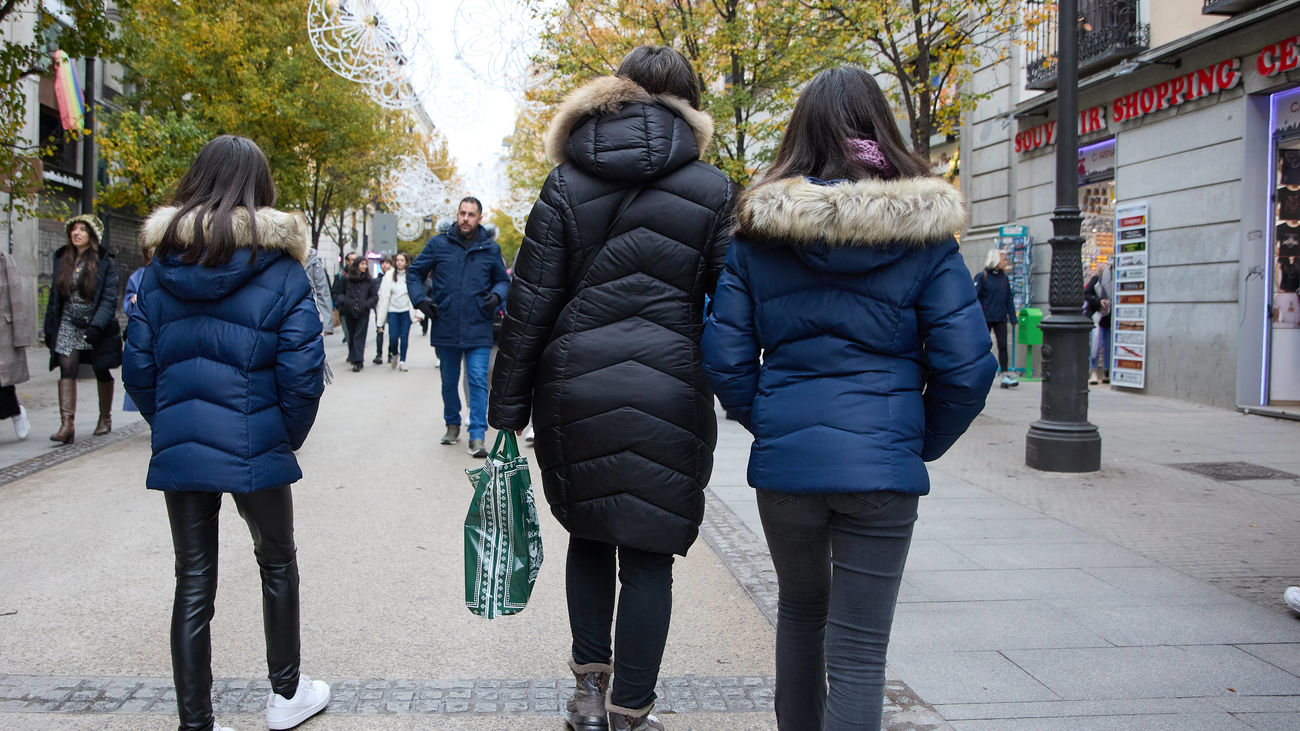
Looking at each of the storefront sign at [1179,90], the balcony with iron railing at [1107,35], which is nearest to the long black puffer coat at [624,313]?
the storefront sign at [1179,90]

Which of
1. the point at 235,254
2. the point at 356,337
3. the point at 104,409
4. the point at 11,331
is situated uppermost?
the point at 235,254

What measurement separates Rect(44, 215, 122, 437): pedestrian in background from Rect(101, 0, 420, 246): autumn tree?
29.5 ft

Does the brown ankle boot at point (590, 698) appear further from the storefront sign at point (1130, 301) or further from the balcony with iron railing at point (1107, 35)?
the storefront sign at point (1130, 301)

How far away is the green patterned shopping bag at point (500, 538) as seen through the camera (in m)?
3.28

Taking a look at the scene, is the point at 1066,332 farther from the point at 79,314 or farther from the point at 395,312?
the point at 395,312

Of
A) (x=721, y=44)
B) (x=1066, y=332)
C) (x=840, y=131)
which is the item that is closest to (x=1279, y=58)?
(x=1066, y=332)

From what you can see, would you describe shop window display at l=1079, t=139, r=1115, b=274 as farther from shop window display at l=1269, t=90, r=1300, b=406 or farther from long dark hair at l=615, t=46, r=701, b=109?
long dark hair at l=615, t=46, r=701, b=109

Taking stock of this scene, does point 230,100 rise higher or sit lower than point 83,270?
higher

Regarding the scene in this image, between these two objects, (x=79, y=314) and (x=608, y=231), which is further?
(x=79, y=314)

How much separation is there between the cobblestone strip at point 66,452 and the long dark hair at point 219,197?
5.19m

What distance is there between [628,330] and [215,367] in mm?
1248

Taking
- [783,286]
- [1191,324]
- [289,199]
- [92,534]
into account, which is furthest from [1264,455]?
[289,199]

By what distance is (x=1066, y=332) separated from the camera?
26.6ft

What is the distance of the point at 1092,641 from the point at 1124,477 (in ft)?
13.1
